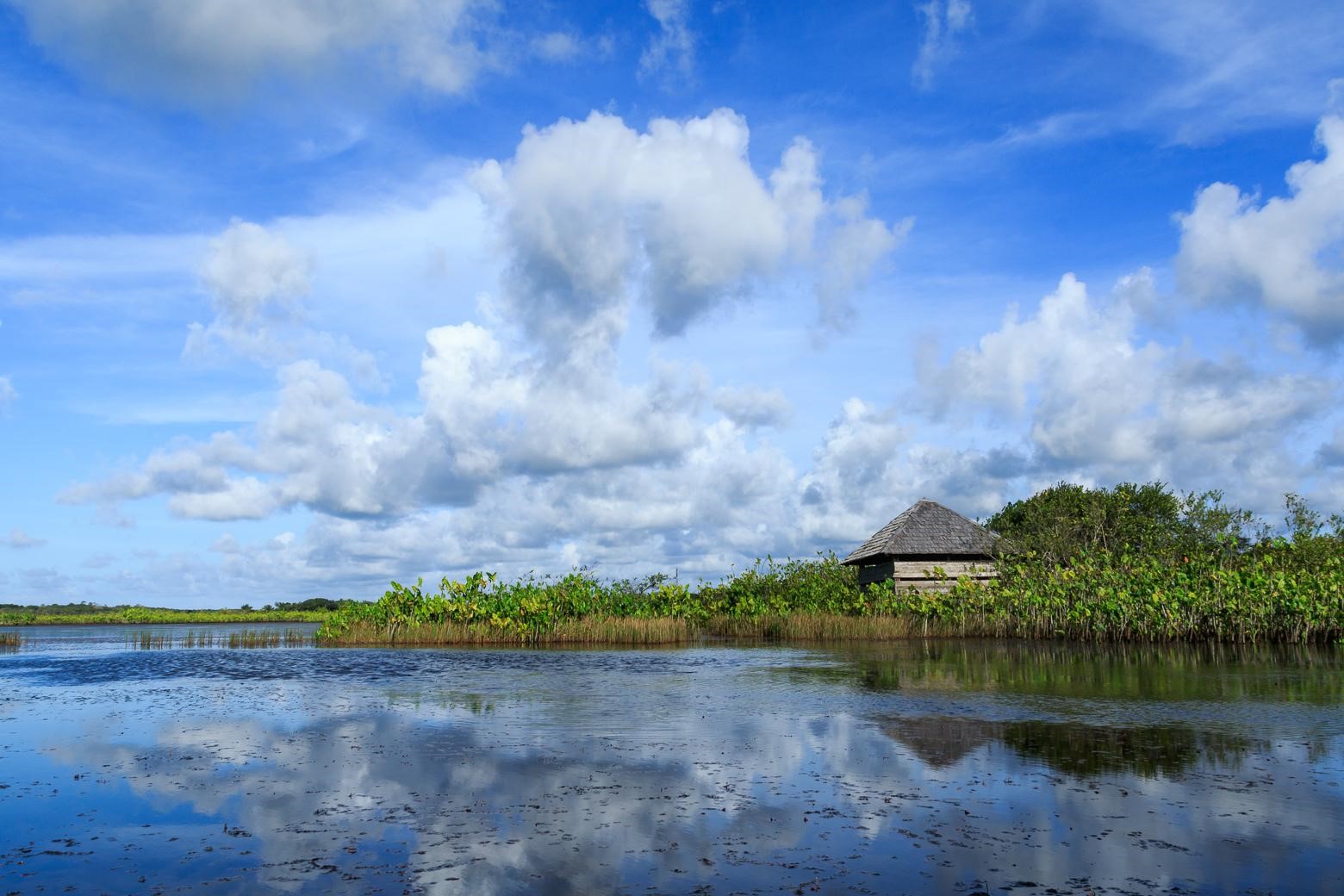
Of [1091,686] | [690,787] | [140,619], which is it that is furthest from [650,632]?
[140,619]

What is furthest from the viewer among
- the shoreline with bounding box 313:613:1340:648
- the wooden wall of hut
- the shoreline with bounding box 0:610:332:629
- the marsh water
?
the shoreline with bounding box 0:610:332:629

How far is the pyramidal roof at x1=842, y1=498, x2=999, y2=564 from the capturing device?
31.8 m

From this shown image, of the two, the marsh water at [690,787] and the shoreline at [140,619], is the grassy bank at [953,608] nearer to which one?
the marsh water at [690,787]

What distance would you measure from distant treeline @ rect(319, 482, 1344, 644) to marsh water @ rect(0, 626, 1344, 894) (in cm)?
890

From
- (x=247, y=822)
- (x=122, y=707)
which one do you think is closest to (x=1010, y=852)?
(x=247, y=822)

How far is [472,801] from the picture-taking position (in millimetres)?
7641

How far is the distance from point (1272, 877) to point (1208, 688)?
33.7 feet

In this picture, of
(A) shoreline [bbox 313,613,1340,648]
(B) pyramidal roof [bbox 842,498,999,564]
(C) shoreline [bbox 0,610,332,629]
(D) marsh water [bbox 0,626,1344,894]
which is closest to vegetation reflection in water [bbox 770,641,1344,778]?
(D) marsh water [bbox 0,626,1344,894]

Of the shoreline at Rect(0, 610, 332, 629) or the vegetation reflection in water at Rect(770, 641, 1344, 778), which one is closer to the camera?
the vegetation reflection in water at Rect(770, 641, 1344, 778)

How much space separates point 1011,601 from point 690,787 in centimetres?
2234

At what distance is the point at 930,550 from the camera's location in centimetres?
3173

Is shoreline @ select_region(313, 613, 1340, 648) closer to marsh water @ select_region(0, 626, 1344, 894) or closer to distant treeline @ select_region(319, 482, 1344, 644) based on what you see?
distant treeline @ select_region(319, 482, 1344, 644)

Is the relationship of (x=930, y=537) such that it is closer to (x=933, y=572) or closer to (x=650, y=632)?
(x=933, y=572)

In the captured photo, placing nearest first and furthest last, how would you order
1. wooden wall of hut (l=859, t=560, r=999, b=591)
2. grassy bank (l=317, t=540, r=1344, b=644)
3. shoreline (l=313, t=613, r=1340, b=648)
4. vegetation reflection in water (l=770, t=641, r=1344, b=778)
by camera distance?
vegetation reflection in water (l=770, t=641, r=1344, b=778) → grassy bank (l=317, t=540, r=1344, b=644) → shoreline (l=313, t=613, r=1340, b=648) → wooden wall of hut (l=859, t=560, r=999, b=591)
